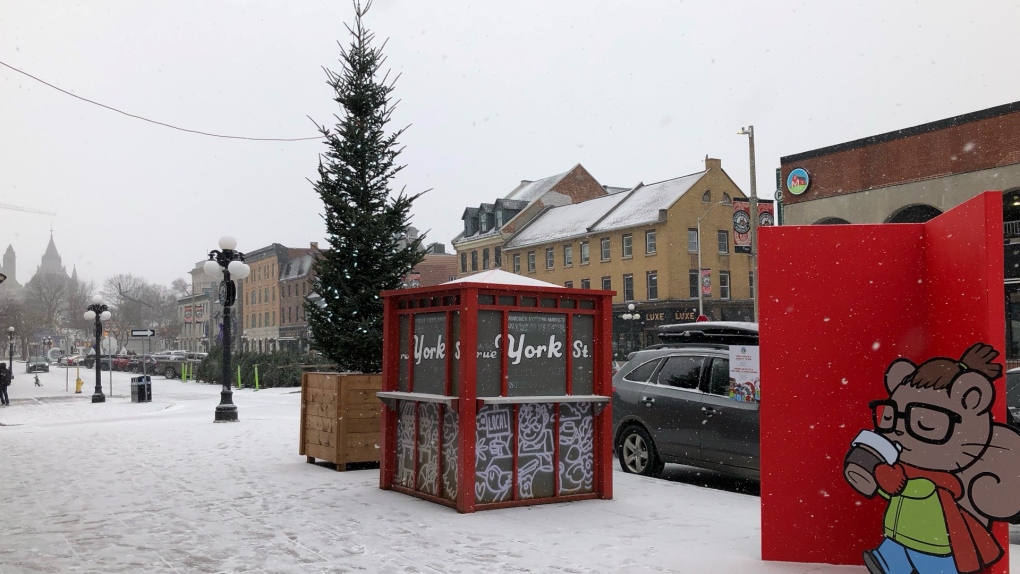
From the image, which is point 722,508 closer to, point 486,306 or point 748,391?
point 748,391

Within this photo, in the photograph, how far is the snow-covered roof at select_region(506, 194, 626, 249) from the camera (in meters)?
59.5

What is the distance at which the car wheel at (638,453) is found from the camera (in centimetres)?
1057

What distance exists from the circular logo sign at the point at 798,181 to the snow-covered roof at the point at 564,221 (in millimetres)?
26801

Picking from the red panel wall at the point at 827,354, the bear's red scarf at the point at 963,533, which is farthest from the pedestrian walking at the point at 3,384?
the bear's red scarf at the point at 963,533

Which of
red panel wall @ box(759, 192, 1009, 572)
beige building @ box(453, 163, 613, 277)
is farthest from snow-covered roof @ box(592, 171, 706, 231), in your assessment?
red panel wall @ box(759, 192, 1009, 572)

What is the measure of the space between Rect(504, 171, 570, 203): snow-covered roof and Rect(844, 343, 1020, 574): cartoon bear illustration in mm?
62504

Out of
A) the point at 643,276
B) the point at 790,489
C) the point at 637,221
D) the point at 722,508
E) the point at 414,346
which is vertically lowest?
the point at 722,508

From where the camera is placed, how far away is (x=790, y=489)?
20.2 ft

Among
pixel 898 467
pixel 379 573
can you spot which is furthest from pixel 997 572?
pixel 379 573

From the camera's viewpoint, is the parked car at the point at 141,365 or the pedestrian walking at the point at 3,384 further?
the parked car at the point at 141,365

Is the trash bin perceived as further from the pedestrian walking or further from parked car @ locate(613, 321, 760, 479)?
parked car @ locate(613, 321, 760, 479)

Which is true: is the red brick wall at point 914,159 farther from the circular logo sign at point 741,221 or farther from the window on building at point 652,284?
the window on building at point 652,284

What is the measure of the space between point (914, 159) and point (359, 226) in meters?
21.2

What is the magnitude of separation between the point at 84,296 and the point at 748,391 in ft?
387
